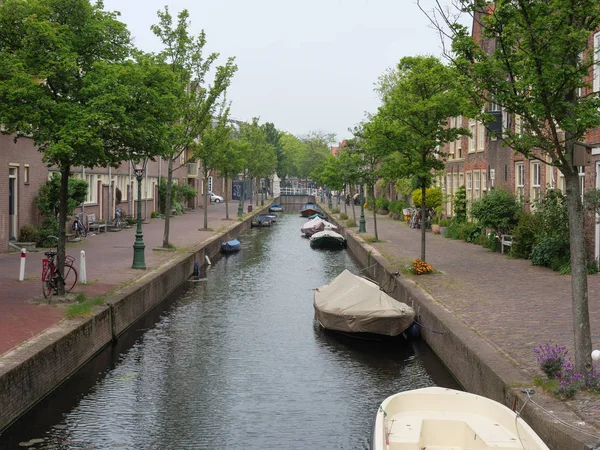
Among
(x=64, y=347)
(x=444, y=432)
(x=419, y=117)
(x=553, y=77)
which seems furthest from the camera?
(x=419, y=117)

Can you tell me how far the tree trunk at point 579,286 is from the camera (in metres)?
9.08

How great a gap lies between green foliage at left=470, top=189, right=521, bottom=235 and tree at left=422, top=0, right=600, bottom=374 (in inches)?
695

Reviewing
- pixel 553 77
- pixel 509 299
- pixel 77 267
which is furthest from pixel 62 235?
pixel 553 77

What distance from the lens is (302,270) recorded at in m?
29.2

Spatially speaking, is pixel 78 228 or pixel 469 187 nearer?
pixel 78 228

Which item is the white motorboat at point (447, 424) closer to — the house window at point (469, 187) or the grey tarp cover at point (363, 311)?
the grey tarp cover at point (363, 311)

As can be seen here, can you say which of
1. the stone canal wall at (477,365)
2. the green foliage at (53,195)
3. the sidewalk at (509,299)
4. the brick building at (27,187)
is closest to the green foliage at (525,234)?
the sidewalk at (509,299)

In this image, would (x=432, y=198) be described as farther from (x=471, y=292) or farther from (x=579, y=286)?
(x=579, y=286)

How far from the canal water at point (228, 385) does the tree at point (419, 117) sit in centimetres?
551

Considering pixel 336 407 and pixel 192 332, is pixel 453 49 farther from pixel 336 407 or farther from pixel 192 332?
pixel 192 332

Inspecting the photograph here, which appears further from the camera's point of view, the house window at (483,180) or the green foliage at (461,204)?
the green foliage at (461,204)

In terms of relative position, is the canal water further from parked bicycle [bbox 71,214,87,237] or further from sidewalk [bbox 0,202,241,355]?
parked bicycle [bbox 71,214,87,237]

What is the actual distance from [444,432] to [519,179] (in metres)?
21.8

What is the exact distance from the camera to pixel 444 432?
8.27 metres
